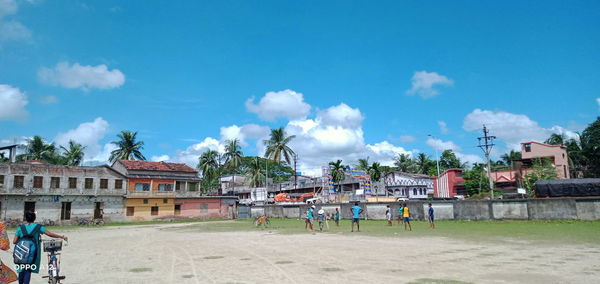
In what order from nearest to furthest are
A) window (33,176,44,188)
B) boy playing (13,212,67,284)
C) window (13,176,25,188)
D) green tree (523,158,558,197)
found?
boy playing (13,212,67,284)
window (13,176,25,188)
window (33,176,44,188)
green tree (523,158,558,197)

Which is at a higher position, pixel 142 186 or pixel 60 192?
pixel 142 186

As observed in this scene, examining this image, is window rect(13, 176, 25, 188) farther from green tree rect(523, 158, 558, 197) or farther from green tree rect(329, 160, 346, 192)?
green tree rect(523, 158, 558, 197)

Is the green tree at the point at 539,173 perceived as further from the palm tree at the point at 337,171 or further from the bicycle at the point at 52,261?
the bicycle at the point at 52,261

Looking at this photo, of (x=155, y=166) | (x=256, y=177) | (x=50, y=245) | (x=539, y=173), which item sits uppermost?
(x=155, y=166)

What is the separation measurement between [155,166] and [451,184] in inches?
1668

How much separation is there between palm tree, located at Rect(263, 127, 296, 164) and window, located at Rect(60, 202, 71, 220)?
98.3ft

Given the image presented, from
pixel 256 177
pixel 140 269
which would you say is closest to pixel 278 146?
pixel 256 177

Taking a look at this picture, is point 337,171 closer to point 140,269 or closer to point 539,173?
point 539,173

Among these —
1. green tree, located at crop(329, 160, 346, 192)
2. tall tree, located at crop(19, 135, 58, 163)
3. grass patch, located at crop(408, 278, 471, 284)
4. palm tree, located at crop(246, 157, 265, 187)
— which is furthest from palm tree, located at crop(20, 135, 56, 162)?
grass patch, located at crop(408, 278, 471, 284)

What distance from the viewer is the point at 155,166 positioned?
5022 cm

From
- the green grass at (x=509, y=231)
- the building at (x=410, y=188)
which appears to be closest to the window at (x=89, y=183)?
the green grass at (x=509, y=231)

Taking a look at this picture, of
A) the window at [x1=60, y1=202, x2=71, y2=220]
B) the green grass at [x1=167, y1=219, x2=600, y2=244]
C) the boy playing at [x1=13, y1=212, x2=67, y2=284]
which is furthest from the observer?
the window at [x1=60, y1=202, x2=71, y2=220]

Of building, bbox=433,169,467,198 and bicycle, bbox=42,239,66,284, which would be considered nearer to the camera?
bicycle, bbox=42,239,66,284

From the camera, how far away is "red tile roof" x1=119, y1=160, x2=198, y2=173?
4771cm
